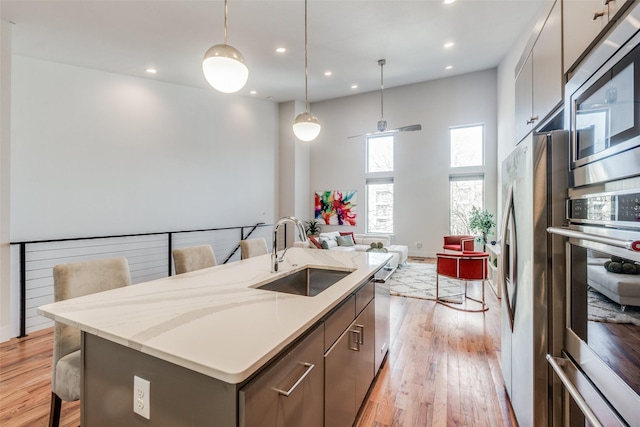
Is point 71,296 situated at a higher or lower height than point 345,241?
higher

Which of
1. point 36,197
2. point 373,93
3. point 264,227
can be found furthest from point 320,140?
point 36,197

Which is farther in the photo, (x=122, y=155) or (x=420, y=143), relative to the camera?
(x=420, y=143)

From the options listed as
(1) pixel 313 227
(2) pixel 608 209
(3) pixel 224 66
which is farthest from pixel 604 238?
(1) pixel 313 227

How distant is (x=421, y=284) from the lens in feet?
15.8

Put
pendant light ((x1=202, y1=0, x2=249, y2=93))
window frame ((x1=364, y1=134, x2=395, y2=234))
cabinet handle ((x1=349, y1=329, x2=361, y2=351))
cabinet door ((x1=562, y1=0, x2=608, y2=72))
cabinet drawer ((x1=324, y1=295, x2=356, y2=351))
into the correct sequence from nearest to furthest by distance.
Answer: cabinet door ((x1=562, y1=0, x2=608, y2=72)) < cabinet drawer ((x1=324, y1=295, x2=356, y2=351)) < cabinet handle ((x1=349, y1=329, x2=361, y2=351)) < pendant light ((x1=202, y1=0, x2=249, y2=93)) < window frame ((x1=364, y1=134, x2=395, y2=234))

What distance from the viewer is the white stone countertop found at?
2.71ft

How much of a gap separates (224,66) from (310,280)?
157cm

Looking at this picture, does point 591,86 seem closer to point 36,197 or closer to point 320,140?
point 36,197

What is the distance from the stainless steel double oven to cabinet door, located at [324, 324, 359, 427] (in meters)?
0.89

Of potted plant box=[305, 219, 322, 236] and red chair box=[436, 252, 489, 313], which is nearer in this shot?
red chair box=[436, 252, 489, 313]

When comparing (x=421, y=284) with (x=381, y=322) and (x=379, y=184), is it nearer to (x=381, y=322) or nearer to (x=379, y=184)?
(x=381, y=322)

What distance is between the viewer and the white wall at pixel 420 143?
6445mm

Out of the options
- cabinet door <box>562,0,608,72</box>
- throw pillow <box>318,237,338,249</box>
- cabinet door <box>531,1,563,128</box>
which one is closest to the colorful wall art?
throw pillow <box>318,237,338,249</box>

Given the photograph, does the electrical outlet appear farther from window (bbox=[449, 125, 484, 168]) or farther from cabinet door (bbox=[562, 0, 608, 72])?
window (bbox=[449, 125, 484, 168])
